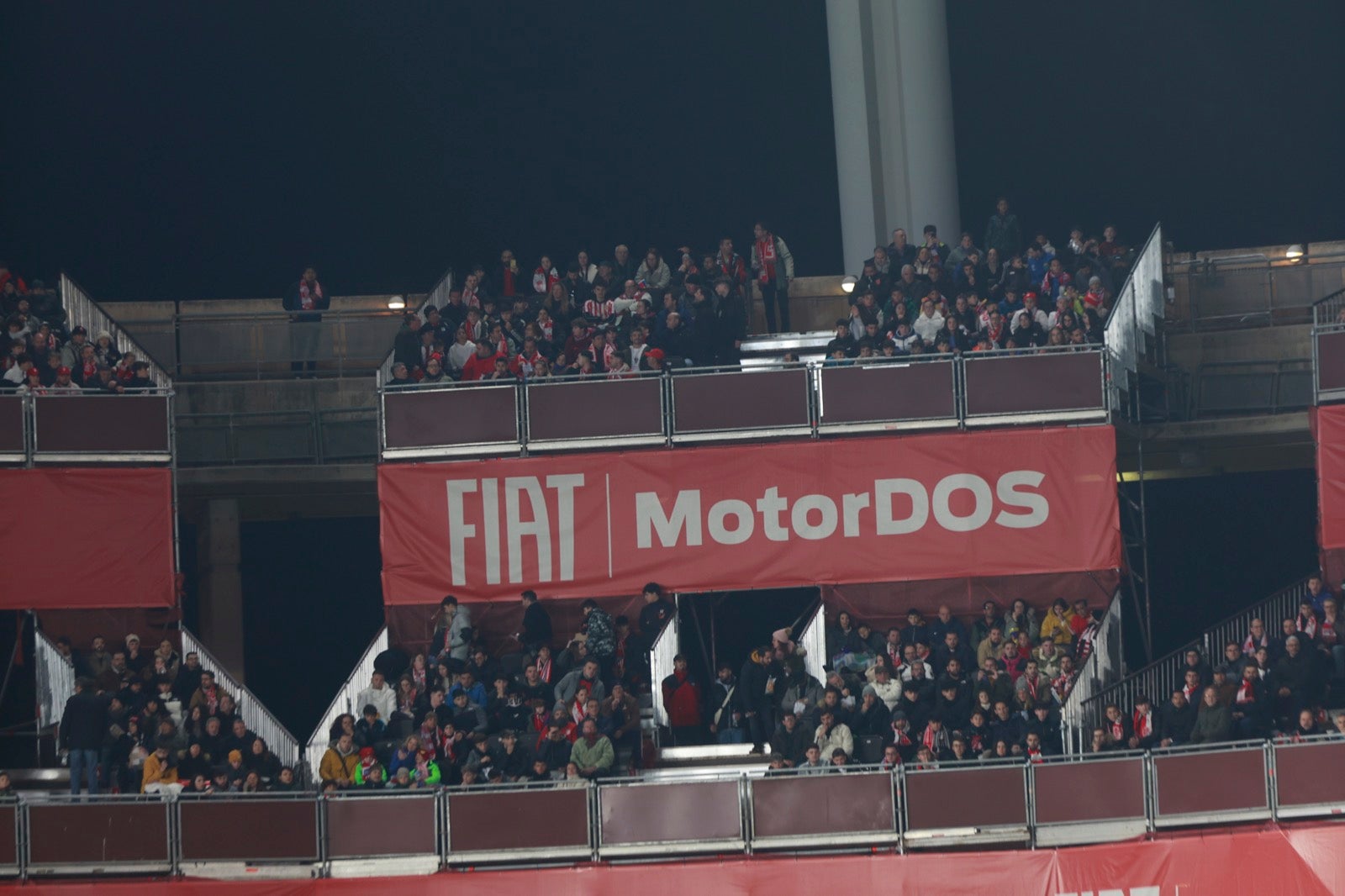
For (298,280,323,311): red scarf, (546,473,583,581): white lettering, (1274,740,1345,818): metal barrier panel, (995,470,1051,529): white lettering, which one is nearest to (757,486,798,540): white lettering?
(546,473,583,581): white lettering

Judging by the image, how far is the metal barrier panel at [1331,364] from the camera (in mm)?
22609

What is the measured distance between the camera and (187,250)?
33000 mm

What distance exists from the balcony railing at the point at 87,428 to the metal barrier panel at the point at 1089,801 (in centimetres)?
1057

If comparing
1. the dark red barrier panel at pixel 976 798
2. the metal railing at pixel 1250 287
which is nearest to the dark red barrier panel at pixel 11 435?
the dark red barrier panel at pixel 976 798

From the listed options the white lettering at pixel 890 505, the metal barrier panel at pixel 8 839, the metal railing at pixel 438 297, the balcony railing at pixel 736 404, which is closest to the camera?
the metal barrier panel at pixel 8 839

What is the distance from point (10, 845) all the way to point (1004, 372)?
11.4 m

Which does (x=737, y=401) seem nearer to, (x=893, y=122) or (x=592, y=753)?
(x=592, y=753)

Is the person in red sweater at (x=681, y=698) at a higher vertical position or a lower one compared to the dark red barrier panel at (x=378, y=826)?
higher

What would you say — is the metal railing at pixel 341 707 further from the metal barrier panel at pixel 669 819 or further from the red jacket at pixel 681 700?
the metal barrier panel at pixel 669 819

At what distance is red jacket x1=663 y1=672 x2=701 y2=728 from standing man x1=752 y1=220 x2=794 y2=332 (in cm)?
619

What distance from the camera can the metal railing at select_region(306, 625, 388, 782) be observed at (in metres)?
22.0

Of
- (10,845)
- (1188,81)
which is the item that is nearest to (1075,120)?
(1188,81)

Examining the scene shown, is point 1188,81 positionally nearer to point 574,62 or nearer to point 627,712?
point 574,62

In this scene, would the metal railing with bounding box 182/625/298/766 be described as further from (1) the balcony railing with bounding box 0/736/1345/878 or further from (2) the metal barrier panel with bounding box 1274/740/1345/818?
(2) the metal barrier panel with bounding box 1274/740/1345/818
